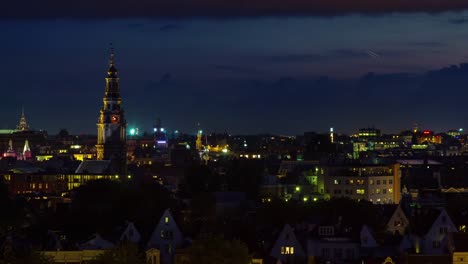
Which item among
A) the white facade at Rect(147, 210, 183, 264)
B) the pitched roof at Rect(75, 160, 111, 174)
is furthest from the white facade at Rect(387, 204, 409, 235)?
the pitched roof at Rect(75, 160, 111, 174)

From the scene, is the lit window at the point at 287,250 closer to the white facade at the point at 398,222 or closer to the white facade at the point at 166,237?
the white facade at the point at 166,237

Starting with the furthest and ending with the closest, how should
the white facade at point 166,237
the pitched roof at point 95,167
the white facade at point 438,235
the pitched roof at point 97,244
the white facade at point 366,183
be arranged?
the pitched roof at point 95,167 → the white facade at point 366,183 → the white facade at point 166,237 → the white facade at point 438,235 → the pitched roof at point 97,244

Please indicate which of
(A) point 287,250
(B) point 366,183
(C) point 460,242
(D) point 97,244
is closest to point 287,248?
(A) point 287,250

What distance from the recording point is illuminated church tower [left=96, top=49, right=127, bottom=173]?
169 metres

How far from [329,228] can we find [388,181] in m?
54.1

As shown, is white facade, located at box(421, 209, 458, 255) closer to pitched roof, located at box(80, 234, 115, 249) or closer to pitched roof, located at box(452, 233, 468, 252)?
pitched roof, located at box(452, 233, 468, 252)

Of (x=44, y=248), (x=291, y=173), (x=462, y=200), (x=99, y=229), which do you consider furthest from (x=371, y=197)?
(x=44, y=248)

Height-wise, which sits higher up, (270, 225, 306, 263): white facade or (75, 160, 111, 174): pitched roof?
(75, 160, 111, 174): pitched roof

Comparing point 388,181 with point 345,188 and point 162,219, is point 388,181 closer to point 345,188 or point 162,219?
point 345,188

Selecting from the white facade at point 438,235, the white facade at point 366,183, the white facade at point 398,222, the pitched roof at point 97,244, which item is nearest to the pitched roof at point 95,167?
the white facade at point 366,183

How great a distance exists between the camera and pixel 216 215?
93.1 m

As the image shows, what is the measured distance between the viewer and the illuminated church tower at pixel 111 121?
16938cm

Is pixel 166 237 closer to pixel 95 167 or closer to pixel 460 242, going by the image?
pixel 460 242

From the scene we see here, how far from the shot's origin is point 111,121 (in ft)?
556
